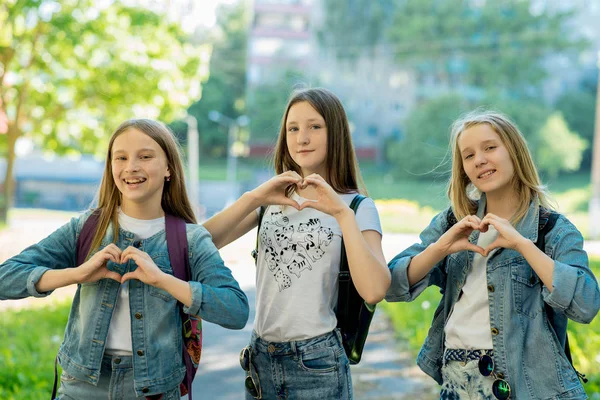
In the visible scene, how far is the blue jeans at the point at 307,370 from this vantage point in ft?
8.15

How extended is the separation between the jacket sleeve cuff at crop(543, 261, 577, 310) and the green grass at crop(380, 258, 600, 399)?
2581mm

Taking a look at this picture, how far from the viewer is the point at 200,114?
56688mm

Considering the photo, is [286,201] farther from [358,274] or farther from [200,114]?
[200,114]

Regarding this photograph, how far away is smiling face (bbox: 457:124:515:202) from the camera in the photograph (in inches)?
96.7

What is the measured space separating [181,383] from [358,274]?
69 centimetres

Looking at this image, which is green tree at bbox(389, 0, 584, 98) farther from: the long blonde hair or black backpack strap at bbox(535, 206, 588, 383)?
black backpack strap at bbox(535, 206, 588, 383)

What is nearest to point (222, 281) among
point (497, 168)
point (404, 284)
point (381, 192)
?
point (404, 284)

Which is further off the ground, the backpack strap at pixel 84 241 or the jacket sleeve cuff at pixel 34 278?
the backpack strap at pixel 84 241

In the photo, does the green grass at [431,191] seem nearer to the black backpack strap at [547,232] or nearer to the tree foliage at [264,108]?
the tree foliage at [264,108]

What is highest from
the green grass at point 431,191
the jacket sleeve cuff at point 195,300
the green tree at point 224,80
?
the green tree at point 224,80

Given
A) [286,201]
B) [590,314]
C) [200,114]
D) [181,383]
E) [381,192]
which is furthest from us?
[200,114]

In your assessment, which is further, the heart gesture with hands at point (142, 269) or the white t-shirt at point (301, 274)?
the white t-shirt at point (301, 274)

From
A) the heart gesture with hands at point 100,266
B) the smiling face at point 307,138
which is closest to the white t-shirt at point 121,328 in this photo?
the heart gesture with hands at point 100,266

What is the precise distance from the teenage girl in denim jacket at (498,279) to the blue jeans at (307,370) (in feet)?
0.92
